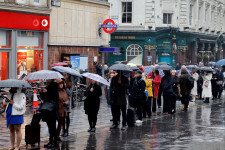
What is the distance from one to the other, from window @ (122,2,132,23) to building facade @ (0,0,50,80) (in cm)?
2326

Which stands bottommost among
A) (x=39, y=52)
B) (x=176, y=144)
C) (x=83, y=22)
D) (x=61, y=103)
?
(x=176, y=144)

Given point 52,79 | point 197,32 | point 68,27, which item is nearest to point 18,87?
point 52,79

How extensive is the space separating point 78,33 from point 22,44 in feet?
14.6

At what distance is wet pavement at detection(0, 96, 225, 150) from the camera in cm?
1184

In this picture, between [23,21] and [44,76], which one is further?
[23,21]

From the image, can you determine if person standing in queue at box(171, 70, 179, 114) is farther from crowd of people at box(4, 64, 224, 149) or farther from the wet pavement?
the wet pavement

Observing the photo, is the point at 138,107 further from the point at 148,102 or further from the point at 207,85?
the point at 207,85

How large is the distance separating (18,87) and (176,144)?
4.15 metres

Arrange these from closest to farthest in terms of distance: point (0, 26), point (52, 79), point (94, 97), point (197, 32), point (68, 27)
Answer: point (52, 79), point (94, 97), point (0, 26), point (68, 27), point (197, 32)

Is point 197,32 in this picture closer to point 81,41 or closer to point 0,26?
point 81,41

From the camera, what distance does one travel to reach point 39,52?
946 inches

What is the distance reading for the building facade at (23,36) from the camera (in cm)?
2183

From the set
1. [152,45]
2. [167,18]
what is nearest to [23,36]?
[152,45]

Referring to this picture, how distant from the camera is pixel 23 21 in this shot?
22.7 metres
